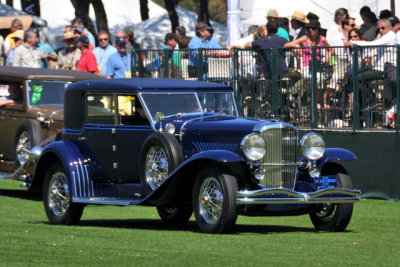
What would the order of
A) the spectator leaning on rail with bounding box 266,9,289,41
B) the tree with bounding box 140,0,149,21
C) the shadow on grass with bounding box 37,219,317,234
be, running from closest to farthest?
the shadow on grass with bounding box 37,219,317,234 → the spectator leaning on rail with bounding box 266,9,289,41 → the tree with bounding box 140,0,149,21

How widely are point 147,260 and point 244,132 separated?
8.27 feet

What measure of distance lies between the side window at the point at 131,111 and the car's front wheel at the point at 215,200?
1.49 meters

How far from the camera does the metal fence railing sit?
14.2 metres

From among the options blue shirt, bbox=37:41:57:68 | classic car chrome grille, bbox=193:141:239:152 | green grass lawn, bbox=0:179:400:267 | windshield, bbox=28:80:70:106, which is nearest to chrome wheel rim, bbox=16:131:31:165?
windshield, bbox=28:80:70:106

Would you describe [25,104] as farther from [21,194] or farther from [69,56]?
[69,56]

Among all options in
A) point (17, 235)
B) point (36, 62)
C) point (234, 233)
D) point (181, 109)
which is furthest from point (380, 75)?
point (36, 62)

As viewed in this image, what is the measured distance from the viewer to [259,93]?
15812 millimetres

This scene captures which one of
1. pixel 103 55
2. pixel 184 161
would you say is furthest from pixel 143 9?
pixel 184 161

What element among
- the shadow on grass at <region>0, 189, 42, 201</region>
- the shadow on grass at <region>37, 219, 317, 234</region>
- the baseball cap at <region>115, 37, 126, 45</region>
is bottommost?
the shadow on grass at <region>0, 189, 42, 201</region>

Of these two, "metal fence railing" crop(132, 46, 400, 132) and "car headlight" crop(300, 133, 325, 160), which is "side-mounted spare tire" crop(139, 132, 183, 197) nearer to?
"car headlight" crop(300, 133, 325, 160)

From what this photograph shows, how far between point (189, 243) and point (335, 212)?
2.12 m

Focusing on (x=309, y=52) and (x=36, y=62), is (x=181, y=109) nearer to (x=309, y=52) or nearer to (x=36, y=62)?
(x=309, y=52)

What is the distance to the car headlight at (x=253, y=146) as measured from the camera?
377 inches

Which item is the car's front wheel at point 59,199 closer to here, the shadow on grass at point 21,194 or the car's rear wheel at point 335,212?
the car's rear wheel at point 335,212
